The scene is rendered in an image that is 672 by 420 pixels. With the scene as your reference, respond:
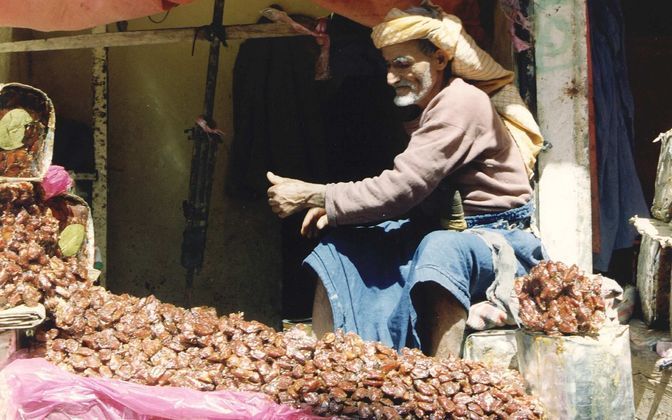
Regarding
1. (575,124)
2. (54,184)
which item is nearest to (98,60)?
(54,184)

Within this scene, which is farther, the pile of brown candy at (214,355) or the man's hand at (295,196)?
the man's hand at (295,196)

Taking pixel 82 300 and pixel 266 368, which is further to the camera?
pixel 82 300

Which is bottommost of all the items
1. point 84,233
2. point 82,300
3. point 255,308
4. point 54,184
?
point 255,308

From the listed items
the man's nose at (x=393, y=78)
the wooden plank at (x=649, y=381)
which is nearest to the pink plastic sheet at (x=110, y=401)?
the wooden plank at (x=649, y=381)

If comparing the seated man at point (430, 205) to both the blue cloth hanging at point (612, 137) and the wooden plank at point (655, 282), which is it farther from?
the blue cloth hanging at point (612, 137)

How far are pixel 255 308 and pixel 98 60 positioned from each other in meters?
2.03

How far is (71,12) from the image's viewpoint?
4.08 m

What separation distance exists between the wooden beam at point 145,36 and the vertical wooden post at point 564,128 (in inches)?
57.0

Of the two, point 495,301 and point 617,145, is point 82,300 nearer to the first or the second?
point 495,301

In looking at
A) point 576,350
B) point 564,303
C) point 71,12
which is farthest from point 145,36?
point 576,350

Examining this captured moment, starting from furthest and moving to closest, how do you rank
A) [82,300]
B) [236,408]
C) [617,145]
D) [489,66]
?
[617,145] → [489,66] → [82,300] → [236,408]

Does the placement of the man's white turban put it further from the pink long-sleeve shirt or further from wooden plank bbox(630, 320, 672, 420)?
wooden plank bbox(630, 320, 672, 420)

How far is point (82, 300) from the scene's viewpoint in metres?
3.26

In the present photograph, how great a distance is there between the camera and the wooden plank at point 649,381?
3236 millimetres
